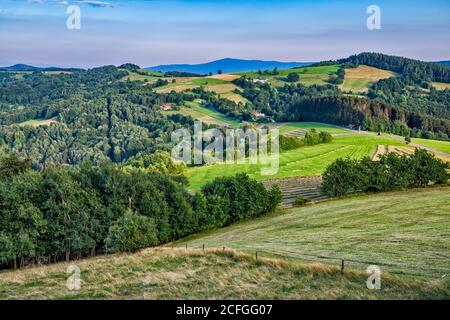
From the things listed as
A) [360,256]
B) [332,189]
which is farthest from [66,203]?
[332,189]

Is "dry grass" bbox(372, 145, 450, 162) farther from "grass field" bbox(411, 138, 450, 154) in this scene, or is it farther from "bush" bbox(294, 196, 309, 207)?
"bush" bbox(294, 196, 309, 207)

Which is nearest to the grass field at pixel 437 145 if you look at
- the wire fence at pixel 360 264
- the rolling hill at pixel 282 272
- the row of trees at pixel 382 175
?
the row of trees at pixel 382 175

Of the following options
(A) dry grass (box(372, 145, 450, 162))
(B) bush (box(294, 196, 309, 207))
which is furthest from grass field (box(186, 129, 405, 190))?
(B) bush (box(294, 196, 309, 207))

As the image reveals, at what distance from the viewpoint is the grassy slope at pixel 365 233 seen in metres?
25.7

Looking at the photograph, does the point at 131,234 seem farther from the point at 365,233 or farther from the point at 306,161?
the point at 306,161

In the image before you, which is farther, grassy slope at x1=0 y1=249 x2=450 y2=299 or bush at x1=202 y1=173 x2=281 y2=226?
bush at x1=202 y1=173 x2=281 y2=226

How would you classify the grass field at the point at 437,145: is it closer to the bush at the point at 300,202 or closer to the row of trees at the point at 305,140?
the row of trees at the point at 305,140

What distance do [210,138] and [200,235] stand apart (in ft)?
288

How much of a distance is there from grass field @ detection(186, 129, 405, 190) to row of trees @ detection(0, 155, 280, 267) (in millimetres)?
32801

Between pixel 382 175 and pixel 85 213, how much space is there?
157 feet

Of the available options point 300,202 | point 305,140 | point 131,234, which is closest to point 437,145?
point 305,140

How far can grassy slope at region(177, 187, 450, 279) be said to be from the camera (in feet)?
84.2

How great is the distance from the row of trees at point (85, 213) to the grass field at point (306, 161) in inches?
1291

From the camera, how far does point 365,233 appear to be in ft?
126
